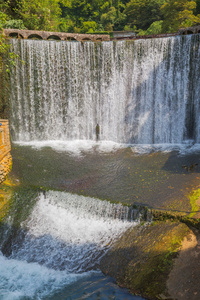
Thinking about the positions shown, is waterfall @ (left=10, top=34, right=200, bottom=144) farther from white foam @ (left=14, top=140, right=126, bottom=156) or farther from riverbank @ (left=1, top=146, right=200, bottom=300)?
riverbank @ (left=1, top=146, right=200, bottom=300)

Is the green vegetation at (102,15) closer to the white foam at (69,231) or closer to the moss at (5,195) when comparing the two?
the moss at (5,195)

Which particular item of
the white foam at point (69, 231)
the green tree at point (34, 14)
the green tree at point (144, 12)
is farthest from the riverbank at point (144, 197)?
the green tree at point (144, 12)

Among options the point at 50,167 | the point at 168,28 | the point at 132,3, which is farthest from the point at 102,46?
the point at 132,3

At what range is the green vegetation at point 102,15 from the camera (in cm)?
1651

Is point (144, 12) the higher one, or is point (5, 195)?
point (144, 12)

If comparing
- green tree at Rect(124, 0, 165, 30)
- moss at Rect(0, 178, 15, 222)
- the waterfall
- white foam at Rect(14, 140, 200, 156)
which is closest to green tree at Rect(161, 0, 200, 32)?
the waterfall

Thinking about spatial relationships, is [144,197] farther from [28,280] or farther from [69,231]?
[28,280]

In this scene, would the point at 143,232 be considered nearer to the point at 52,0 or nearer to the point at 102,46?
the point at 102,46

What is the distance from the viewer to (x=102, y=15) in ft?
110

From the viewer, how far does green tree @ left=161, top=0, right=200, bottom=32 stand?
18.8m

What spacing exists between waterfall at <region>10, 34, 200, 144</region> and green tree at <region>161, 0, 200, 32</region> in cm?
850

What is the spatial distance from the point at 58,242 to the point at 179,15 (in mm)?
19045

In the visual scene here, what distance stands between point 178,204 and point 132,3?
3075 cm

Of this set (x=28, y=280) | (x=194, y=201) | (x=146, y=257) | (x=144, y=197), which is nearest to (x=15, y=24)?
(x=144, y=197)
